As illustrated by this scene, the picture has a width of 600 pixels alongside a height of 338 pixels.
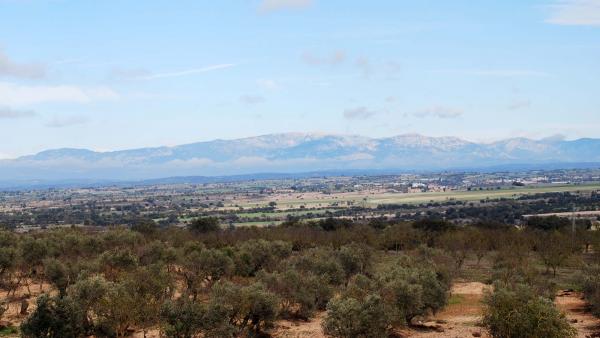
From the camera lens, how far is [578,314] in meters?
46.5

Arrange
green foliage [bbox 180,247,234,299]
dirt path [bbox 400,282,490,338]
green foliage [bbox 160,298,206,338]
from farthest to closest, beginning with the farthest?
green foliage [bbox 180,247,234,299] → dirt path [bbox 400,282,490,338] → green foliage [bbox 160,298,206,338]

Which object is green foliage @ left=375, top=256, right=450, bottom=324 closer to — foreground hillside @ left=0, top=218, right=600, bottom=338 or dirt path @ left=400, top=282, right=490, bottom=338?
foreground hillside @ left=0, top=218, right=600, bottom=338

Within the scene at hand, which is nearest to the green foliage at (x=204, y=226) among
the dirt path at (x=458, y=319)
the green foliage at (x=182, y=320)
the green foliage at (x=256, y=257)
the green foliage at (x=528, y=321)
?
the green foliage at (x=256, y=257)

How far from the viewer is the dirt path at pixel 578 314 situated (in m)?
40.0

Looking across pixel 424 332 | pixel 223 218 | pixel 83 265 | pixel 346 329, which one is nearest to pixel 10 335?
pixel 83 265

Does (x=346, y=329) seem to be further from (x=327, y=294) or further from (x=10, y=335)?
(x=10, y=335)

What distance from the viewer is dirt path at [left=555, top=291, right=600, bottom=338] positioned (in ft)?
131

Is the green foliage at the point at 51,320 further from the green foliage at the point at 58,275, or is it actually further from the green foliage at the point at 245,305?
the green foliage at the point at 58,275

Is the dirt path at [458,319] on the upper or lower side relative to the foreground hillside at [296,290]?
lower

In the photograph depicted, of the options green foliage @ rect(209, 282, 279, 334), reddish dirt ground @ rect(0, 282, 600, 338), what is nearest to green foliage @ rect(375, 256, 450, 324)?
reddish dirt ground @ rect(0, 282, 600, 338)

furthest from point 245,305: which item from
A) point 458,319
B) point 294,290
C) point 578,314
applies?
point 578,314

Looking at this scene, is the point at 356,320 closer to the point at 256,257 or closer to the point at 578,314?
the point at 578,314

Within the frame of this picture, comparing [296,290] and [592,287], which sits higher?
[296,290]

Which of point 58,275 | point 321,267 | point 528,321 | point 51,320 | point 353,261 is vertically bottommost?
point 353,261
